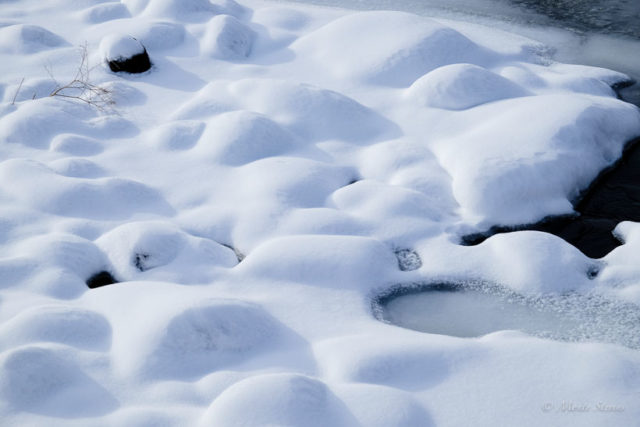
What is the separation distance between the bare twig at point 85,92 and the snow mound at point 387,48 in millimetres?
1685

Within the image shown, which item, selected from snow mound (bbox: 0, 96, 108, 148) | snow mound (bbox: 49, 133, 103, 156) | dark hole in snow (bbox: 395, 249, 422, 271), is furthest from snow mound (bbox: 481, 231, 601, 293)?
snow mound (bbox: 0, 96, 108, 148)

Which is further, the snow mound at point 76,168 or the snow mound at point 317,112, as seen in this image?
the snow mound at point 317,112

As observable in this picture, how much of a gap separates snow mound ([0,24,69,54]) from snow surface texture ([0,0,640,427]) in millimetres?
18

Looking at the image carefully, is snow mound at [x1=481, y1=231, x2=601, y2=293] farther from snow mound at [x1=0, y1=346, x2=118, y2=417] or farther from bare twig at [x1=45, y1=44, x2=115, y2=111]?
bare twig at [x1=45, y1=44, x2=115, y2=111]

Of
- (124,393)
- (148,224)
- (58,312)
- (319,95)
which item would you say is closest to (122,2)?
(319,95)

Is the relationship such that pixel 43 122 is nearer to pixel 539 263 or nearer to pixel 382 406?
pixel 382 406

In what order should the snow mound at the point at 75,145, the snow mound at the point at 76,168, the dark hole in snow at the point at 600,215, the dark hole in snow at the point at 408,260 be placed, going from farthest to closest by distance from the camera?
1. the snow mound at the point at 75,145
2. the snow mound at the point at 76,168
3. the dark hole in snow at the point at 600,215
4. the dark hole in snow at the point at 408,260

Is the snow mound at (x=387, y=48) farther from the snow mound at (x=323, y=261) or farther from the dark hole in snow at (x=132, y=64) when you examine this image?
the snow mound at (x=323, y=261)

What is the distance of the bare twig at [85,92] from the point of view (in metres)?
4.58

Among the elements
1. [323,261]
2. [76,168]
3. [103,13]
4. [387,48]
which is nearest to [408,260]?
[323,261]

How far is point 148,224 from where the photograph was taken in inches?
126

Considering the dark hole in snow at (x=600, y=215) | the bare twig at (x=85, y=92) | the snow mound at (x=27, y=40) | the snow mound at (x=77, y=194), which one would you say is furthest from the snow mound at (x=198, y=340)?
the snow mound at (x=27, y=40)

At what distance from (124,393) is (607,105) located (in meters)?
3.73

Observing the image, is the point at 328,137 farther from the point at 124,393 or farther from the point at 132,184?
the point at 124,393
